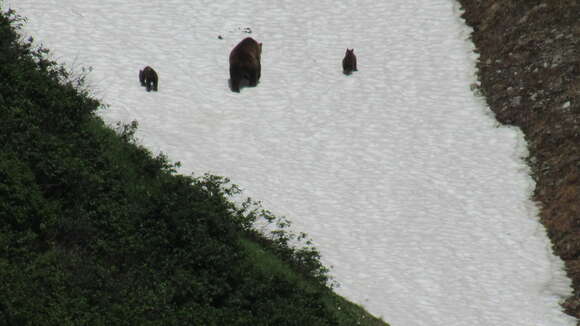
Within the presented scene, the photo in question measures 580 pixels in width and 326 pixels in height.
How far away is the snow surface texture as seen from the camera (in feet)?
59.7

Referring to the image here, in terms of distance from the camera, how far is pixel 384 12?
31484 mm

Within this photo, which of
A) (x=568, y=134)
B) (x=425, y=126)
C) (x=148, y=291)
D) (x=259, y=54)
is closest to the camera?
(x=148, y=291)

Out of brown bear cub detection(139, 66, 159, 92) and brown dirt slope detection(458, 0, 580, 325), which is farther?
brown bear cub detection(139, 66, 159, 92)

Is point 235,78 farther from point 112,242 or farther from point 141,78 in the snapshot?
point 112,242

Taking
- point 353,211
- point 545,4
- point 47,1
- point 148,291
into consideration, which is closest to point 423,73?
point 545,4

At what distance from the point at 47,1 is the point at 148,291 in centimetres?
1906

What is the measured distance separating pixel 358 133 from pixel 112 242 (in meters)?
13.0

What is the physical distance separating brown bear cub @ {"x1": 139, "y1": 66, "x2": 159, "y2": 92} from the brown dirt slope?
1044cm

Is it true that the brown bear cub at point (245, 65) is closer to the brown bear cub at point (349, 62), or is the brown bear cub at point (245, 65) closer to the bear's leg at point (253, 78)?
the bear's leg at point (253, 78)

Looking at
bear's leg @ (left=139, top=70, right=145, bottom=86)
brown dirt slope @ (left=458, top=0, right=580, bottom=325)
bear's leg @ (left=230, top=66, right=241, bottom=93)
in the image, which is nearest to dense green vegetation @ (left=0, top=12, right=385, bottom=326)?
brown dirt slope @ (left=458, top=0, right=580, bottom=325)

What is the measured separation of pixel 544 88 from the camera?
24734mm

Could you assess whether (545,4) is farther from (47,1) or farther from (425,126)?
(47,1)

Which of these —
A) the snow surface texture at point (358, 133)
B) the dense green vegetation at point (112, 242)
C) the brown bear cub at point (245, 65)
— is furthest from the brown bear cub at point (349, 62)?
the dense green vegetation at point (112, 242)

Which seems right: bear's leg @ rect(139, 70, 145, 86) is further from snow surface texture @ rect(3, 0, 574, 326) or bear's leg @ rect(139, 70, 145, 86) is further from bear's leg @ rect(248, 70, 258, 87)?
bear's leg @ rect(248, 70, 258, 87)
